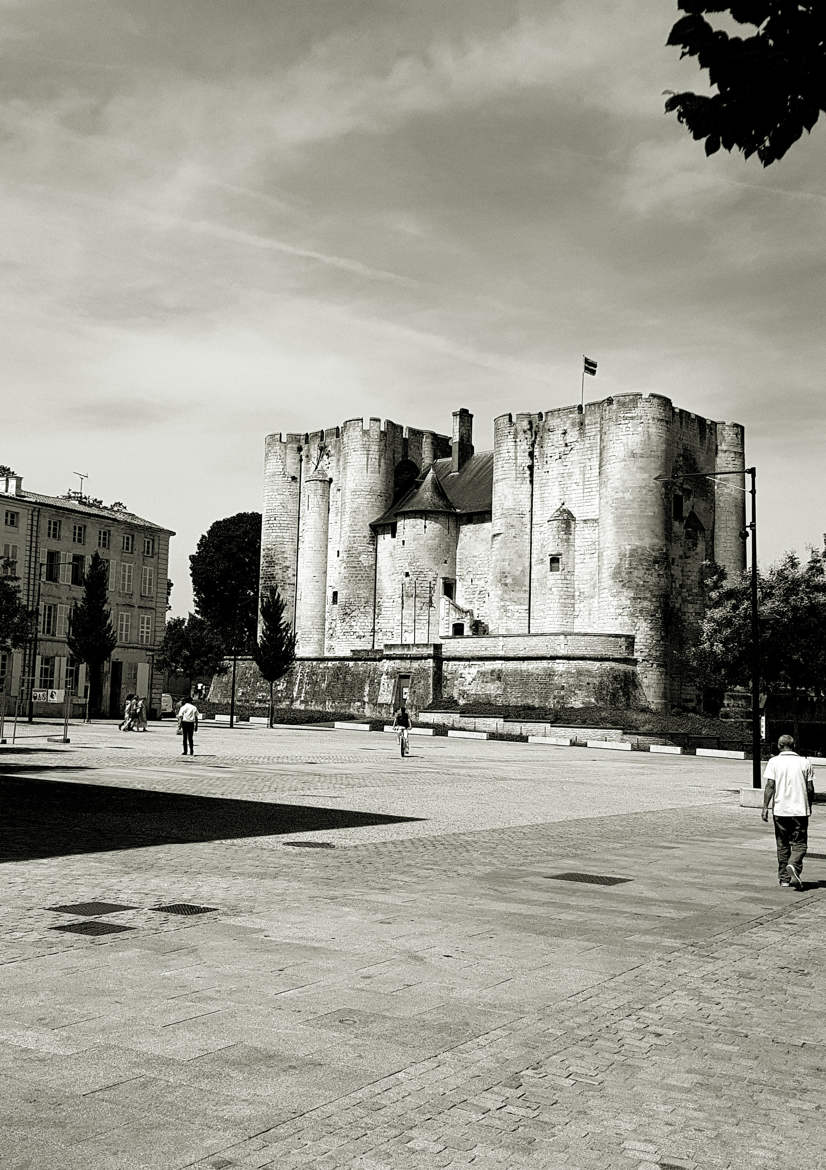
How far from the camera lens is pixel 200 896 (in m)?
10.3

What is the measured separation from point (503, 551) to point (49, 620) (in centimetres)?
2647

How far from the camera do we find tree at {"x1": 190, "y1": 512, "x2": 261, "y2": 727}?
94.1 m

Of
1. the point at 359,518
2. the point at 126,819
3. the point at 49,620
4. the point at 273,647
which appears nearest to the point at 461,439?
the point at 359,518

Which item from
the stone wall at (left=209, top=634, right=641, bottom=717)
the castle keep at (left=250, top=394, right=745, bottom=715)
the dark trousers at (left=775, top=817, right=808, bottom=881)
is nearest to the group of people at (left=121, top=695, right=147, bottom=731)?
the stone wall at (left=209, top=634, right=641, bottom=717)

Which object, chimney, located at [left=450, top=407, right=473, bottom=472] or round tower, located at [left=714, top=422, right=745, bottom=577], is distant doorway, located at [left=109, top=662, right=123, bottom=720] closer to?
chimney, located at [left=450, top=407, right=473, bottom=472]

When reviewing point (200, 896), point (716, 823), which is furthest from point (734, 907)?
point (716, 823)

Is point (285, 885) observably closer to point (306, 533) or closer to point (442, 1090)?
point (442, 1090)

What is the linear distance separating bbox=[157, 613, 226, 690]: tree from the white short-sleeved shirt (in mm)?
62209

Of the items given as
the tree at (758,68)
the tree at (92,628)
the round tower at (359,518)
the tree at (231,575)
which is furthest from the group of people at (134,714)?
the tree at (758,68)

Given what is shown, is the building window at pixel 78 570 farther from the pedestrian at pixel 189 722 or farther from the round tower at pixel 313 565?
the pedestrian at pixel 189 722

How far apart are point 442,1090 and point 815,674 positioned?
45.3 meters

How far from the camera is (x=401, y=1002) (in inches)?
276

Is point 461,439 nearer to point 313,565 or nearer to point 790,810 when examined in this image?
point 313,565

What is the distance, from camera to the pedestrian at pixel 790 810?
1223cm
